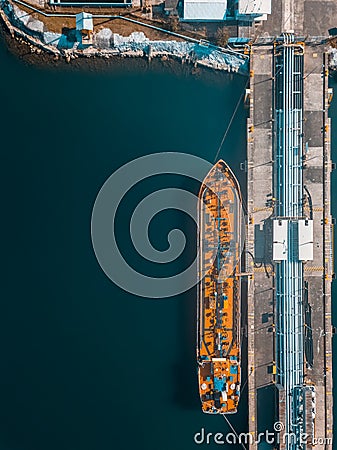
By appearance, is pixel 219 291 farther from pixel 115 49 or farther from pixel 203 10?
pixel 203 10

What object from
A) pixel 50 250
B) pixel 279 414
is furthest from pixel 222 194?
pixel 279 414

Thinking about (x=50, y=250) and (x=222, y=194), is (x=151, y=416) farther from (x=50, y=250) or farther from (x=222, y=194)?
(x=222, y=194)

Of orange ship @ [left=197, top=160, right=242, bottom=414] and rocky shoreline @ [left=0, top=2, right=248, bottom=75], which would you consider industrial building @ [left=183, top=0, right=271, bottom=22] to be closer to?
rocky shoreline @ [left=0, top=2, right=248, bottom=75]

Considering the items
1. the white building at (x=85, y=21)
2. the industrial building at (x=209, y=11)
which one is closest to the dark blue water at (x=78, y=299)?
the white building at (x=85, y=21)

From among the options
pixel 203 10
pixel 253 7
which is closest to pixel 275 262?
pixel 253 7

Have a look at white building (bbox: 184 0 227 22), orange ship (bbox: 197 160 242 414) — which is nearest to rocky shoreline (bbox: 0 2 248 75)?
white building (bbox: 184 0 227 22)

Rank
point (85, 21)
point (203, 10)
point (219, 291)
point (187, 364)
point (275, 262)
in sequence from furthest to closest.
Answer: point (187, 364), point (203, 10), point (275, 262), point (85, 21), point (219, 291)
